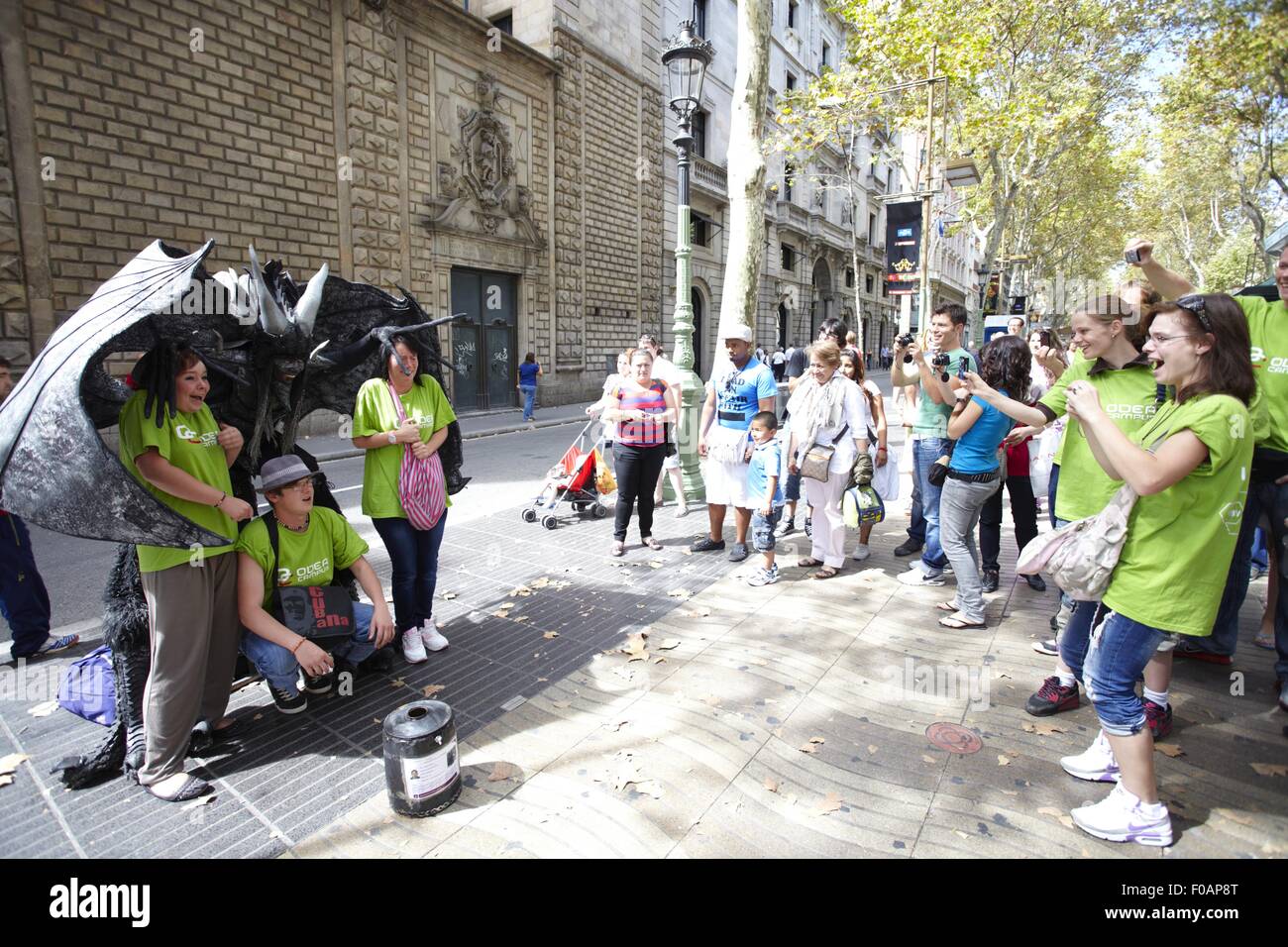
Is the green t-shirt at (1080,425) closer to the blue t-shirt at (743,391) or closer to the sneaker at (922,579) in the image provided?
the sneaker at (922,579)

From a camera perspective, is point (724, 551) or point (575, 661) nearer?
point (575, 661)

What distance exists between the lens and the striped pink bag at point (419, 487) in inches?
155

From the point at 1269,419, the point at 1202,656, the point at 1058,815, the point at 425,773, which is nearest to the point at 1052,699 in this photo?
the point at 1058,815

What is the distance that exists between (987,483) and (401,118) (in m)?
15.6

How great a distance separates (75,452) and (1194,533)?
3.92 m

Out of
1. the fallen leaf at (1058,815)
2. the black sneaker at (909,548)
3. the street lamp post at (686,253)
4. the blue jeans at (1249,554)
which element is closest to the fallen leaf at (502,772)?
the fallen leaf at (1058,815)

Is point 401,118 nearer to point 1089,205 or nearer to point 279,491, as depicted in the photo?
point 279,491

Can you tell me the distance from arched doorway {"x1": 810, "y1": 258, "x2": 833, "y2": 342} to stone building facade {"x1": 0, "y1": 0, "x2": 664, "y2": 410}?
18.0 metres

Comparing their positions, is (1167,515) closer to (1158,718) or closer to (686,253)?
(1158,718)

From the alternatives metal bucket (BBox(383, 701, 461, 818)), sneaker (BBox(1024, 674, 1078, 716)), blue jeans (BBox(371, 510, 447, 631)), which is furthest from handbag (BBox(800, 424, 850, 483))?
metal bucket (BBox(383, 701, 461, 818))

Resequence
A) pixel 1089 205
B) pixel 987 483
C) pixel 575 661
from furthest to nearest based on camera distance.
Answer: pixel 1089 205, pixel 987 483, pixel 575 661

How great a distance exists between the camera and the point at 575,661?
4.18 meters

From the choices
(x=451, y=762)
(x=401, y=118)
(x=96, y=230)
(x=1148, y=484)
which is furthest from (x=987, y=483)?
(x=401, y=118)

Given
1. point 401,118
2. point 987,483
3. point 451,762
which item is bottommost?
point 451,762
